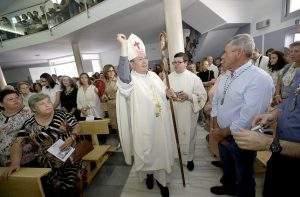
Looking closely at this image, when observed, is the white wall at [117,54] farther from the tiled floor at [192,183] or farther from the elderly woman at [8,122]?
the elderly woman at [8,122]

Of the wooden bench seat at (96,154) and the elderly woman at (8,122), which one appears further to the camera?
the wooden bench seat at (96,154)

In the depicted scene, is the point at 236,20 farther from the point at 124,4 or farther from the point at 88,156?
the point at 88,156

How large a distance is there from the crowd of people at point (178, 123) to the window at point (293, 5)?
11.8 ft

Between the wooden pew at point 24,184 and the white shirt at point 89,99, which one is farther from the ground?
the white shirt at point 89,99

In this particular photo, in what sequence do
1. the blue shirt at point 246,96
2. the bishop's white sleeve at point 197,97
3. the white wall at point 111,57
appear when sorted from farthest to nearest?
the white wall at point 111,57 → the bishop's white sleeve at point 197,97 → the blue shirt at point 246,96

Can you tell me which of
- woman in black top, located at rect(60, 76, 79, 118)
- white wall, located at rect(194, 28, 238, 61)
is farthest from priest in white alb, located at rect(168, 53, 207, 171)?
white wall, located at rect(194, 28, 238, 61)

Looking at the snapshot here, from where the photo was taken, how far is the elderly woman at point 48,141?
2352mm

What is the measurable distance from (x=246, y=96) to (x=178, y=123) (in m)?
1.39

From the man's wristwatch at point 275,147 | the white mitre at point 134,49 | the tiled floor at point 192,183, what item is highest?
the white mitre at point 134,49

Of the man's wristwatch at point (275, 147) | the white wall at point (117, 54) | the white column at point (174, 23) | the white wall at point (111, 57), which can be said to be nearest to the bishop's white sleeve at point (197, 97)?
the man's wristwatch at point (275, 147)

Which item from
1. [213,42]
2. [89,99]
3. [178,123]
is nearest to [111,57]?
[213,42]

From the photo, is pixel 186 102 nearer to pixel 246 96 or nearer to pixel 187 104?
pixel 187 104

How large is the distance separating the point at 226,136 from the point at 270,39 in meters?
6.18

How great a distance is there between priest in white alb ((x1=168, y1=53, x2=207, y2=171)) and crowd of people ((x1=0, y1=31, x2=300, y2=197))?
14 millimetres
